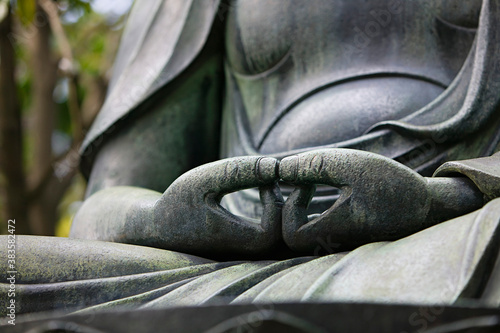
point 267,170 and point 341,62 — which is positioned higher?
point 341,62

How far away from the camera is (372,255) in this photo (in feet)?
7.44

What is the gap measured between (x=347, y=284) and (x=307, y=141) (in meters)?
1.12

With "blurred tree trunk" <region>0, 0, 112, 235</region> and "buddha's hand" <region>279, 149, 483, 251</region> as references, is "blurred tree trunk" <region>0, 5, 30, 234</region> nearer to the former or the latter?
"blurred tree trunk" <region>0, 0, 112, 235</region>

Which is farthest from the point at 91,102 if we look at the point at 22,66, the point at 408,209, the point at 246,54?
the point at 408,209

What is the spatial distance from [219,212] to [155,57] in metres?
1.32

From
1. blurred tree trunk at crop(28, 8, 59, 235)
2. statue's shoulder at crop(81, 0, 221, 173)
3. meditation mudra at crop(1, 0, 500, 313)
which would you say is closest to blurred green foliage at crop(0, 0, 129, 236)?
blurred tree trunk at crop(28, 8, 59, 235)

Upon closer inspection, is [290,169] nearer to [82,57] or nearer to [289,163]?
[289,163]

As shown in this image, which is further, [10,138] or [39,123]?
[39,123]

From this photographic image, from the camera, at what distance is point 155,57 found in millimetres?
3654

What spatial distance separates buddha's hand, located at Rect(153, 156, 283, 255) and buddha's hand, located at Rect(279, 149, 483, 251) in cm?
5

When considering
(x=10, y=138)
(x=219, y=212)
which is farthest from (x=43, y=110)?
(x=219, y=212)

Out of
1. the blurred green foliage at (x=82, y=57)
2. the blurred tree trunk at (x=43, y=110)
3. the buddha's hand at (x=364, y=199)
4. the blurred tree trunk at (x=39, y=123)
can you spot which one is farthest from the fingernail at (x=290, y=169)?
the blurred green foliage at (x=82, y=57)

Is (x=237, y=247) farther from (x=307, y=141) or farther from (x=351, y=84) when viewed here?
(x=351, y=84)

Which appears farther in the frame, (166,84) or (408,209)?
(166,84)
